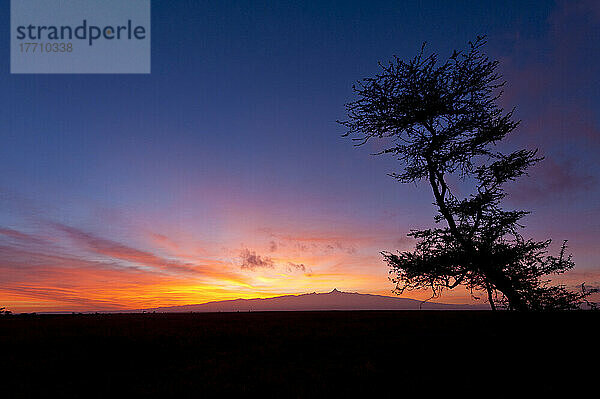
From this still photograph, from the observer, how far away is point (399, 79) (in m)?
14.1

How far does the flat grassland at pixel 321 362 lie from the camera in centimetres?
588

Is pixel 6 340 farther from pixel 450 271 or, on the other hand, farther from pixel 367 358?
pixel 450 271

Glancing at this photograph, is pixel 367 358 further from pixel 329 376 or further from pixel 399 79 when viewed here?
pixel 399 79

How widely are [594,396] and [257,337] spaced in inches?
318

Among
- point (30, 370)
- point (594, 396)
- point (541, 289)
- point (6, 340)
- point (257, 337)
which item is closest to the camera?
point (594, 396)

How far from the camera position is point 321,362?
754 centimetres

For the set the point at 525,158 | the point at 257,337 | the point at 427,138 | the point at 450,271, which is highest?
the point at 427,138

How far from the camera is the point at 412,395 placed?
5.43 m

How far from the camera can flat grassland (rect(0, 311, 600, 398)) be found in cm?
588

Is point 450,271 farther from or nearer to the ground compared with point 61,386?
farther from the ground

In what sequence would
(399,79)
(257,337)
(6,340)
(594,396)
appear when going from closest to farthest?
(594,396) < (6,340) < (257,337) < (399,79)

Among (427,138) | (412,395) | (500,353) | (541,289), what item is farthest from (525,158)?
(412,395)

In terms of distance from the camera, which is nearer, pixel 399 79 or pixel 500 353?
pixel 500 353

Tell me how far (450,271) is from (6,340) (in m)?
14.8
